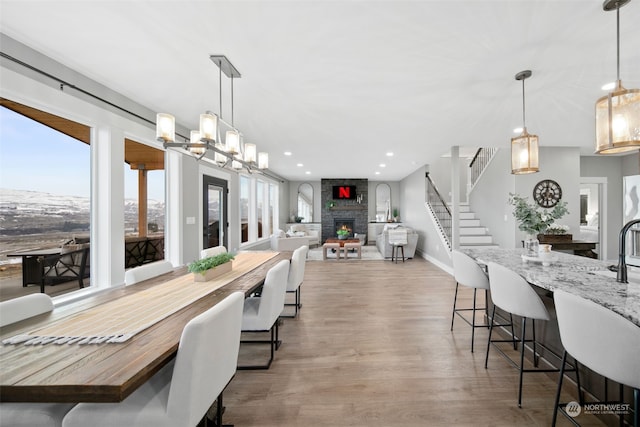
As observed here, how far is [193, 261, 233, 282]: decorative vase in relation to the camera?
2197 millimetres

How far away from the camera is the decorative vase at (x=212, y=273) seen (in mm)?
2197

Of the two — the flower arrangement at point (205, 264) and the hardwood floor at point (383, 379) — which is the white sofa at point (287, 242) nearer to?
the hardwood floor at point (383, 379)

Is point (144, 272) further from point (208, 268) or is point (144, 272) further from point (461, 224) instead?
point (461, 224)

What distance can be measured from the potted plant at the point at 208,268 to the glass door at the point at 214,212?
7.65 ft

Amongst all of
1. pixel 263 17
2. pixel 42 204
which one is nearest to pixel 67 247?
pixel 42 204

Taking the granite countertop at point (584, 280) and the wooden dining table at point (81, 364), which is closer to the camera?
the wooden dining table at point (81, 364)

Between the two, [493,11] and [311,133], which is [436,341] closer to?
[493,11]

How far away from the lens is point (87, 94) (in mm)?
2580

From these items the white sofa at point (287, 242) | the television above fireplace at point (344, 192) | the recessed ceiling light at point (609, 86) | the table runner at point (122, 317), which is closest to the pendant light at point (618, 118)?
the recessed ceiling light at point (609, 86)

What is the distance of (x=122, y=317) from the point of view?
144 cm

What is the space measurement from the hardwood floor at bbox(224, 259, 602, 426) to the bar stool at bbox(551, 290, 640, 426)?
77 cm

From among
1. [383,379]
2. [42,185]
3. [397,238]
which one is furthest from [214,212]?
[397,238]

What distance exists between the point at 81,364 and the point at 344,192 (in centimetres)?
991

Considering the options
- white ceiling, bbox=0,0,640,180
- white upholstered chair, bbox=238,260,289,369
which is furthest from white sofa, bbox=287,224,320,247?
white upholstered chair, bbox=238,260,289,369
